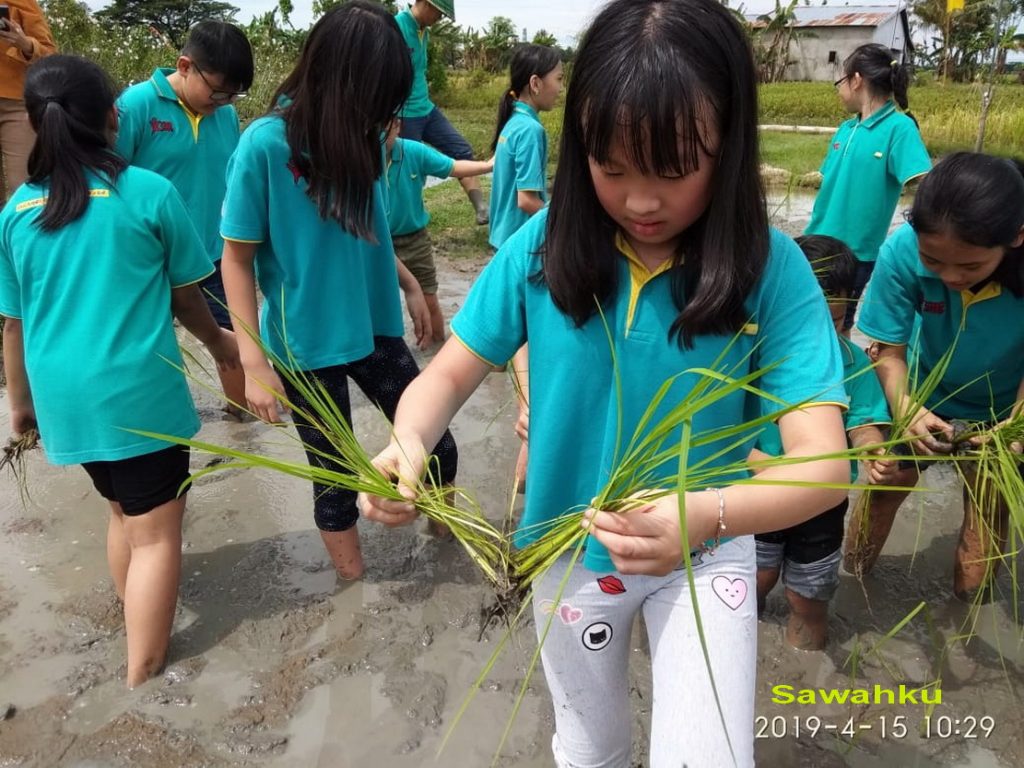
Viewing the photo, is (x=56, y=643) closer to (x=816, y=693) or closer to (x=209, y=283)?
(x=209, y=283)

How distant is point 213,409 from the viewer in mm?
4230

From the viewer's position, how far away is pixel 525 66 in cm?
397

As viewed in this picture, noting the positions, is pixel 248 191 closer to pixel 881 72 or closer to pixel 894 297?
Result: pixel 894 297

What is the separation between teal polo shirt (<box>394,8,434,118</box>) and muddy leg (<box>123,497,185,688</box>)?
115 inches

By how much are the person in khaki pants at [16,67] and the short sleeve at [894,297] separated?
167 inches

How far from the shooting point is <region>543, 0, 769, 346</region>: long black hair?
1.13m

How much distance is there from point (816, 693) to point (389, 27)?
7.35 feet

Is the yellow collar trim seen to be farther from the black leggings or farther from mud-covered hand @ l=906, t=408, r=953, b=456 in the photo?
the black leggings

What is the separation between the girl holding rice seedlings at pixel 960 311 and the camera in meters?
2.14

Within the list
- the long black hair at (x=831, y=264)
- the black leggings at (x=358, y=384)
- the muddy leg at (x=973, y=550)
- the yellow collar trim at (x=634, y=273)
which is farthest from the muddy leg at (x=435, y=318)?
the yellow collar trim at (x=634, y=273)

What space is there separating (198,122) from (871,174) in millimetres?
3382

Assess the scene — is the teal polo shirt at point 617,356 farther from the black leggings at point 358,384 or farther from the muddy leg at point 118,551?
the muddy leg at point 118,551

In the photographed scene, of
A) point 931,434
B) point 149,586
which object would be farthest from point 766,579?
point 149,586

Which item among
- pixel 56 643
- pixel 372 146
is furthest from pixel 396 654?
pixel 372 146
